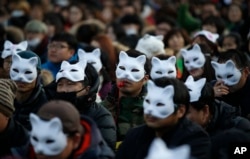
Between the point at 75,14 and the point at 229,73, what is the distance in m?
8.13

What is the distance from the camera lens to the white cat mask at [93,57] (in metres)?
10.4

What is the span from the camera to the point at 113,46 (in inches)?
495

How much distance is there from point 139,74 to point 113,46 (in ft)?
12.2

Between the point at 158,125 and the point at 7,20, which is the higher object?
the point at 7,20

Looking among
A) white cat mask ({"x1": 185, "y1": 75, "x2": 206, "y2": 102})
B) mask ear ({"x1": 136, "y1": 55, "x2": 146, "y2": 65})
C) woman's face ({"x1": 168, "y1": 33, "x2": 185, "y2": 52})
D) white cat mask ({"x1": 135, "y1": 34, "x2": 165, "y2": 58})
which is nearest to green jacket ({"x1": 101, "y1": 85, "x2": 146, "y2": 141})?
mask ear ({"x1": 136, "y1": 55, "x2": 146, "y2": 65})

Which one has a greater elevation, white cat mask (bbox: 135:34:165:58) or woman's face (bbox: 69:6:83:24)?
woman's face (bbox: 69:6:83:24)

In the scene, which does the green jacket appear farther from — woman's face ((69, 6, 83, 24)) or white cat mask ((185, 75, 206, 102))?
woman's face ((69, 6, 83, 24))

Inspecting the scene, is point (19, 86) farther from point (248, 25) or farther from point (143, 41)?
point (248, 25)

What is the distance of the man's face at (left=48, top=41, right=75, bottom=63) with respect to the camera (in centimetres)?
1117

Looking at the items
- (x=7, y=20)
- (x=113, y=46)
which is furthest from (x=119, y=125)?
(x=7, y=20)

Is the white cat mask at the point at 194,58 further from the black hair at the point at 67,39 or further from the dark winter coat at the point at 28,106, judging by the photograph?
the dark winter coat at the point at 28,106

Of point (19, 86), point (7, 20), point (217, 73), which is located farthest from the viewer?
point (7, 20)

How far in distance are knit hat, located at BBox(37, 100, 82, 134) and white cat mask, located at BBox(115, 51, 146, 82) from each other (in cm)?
245

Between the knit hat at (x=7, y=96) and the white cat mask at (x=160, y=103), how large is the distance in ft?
4.20
